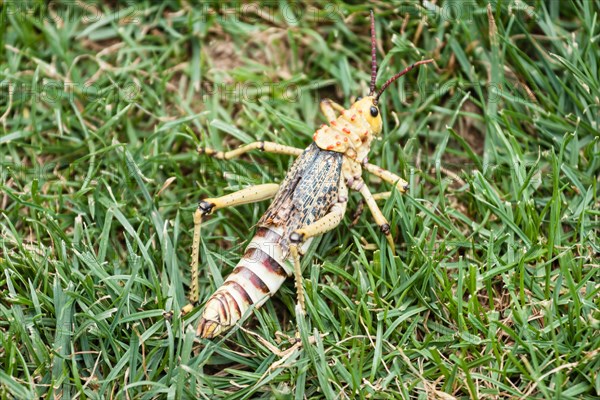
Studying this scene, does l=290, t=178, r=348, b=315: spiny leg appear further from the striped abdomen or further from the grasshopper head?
the grasshopper head

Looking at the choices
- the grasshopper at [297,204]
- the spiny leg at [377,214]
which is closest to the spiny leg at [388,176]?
the grasshopper at [297,204]

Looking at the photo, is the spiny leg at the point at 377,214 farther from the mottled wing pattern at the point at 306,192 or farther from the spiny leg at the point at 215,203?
the spiny leg at the point at 215,203

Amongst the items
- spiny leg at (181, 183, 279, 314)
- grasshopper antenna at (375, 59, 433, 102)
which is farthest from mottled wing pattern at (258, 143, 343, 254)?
grasshopper antenna at (375, 59, 433, 102)

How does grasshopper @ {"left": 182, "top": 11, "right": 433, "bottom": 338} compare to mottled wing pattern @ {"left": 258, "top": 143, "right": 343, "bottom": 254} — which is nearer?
grasshopper @ {"left": 182, "top": 11, "right": 433, "bottom": 338}

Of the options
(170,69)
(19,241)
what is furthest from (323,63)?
(19,241)

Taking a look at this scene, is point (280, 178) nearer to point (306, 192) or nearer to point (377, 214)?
point (306, 192)

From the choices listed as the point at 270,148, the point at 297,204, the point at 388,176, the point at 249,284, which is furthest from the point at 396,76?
the point at 249,284
